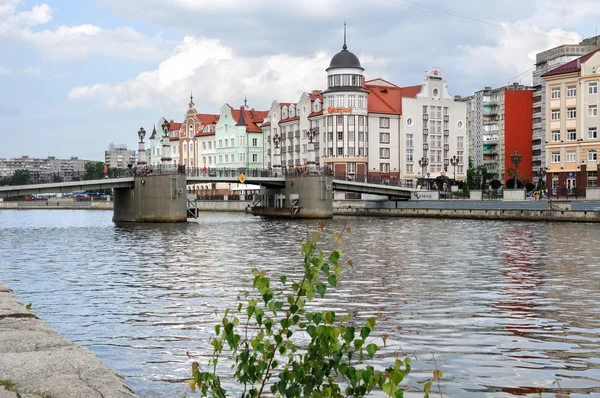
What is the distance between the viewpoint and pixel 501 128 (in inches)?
6467

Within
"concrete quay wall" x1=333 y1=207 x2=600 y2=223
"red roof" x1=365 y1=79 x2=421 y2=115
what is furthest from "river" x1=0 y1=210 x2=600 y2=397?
"red roof" x1=365 y1=79 x2=421 y2=115

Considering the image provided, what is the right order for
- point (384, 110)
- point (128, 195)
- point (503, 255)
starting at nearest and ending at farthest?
point (503, 255), point (128, 195), point (384, 110)

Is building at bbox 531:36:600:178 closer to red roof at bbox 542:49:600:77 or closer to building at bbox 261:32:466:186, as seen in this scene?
building at bbox 261:32:466:186

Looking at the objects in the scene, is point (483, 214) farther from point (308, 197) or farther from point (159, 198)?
point (159, 198)

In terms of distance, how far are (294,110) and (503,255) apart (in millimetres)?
92401

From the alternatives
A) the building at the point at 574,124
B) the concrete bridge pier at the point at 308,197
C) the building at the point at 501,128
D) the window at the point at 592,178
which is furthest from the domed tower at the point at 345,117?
the window at the point at 592,178

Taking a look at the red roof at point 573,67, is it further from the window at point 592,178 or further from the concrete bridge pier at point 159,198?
the concrete bridge pier at point 159,198

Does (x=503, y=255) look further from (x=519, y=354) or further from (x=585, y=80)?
(x=585, y=80)

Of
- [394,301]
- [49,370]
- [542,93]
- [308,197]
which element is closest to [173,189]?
[308,197]

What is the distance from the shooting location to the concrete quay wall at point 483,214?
6575 cm

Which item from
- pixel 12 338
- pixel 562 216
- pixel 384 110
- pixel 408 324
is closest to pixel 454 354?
pixel 408 324

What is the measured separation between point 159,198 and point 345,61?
151 feet

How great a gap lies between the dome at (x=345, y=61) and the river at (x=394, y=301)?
217 ft

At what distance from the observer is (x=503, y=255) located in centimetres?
3481
